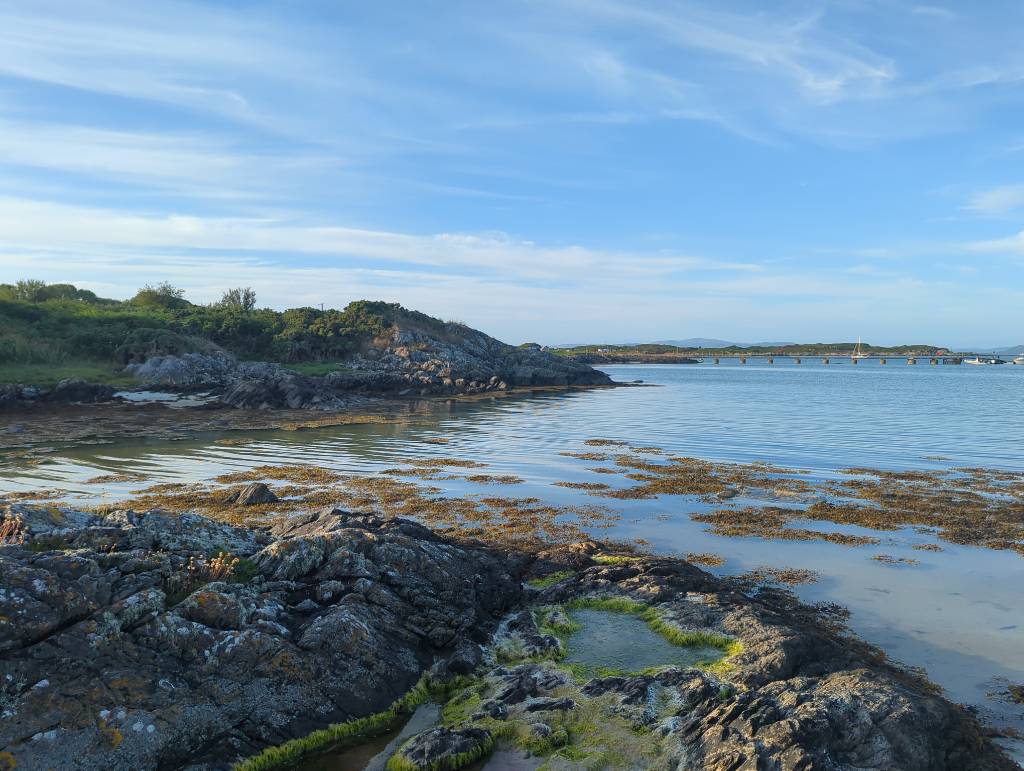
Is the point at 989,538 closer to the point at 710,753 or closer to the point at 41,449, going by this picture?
the point at 710,753

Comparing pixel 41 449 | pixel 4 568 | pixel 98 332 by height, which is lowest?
pixel 41 449

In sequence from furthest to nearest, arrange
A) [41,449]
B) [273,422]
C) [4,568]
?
[273,422] → [41,449] → [4,568]

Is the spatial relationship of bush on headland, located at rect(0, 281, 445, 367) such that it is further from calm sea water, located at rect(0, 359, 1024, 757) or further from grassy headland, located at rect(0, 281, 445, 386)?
calm sea water, located at rect(0, 359, 1024, 757)

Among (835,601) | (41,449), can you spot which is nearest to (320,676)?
(835,601)

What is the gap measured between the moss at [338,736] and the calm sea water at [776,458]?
7788 mm

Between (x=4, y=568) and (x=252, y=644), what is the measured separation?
10.3ft

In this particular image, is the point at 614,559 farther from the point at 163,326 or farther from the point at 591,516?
the point at 163,326

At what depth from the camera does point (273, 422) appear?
42469 mm

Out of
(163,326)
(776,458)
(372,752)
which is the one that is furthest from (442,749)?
(163,326)

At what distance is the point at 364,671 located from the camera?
8922mm

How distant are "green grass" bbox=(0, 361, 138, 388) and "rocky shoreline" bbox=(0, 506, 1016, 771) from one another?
43560 millimetres

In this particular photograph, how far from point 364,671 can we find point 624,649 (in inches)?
158

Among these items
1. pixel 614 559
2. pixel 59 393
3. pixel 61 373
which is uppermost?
pixel 61 373

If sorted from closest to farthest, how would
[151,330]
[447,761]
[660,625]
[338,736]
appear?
[447,761] < [338,736] < [660,625] < [151,330]
